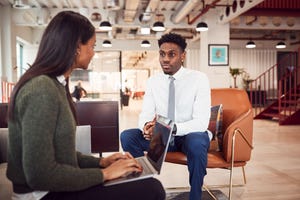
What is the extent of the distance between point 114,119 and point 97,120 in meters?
0.20

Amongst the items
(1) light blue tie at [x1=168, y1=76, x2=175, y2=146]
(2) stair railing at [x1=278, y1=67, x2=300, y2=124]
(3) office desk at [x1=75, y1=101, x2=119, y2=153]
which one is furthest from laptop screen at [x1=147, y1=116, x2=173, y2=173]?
(2) stair railing at [x1=278, y1=67, x2=300, y2=124]

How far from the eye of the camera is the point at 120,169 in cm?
126

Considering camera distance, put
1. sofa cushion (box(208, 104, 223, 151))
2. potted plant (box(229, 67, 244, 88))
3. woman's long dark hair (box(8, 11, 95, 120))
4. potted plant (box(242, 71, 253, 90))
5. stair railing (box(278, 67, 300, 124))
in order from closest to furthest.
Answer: woman's long dark hair (box(8, 11, 95, 120)) < sofa cushion (box(208, 104, 223, 151)) < stair railing (box(278, 67, 300, 124)) < potted plant (box(229, 67, 244, 88)) < potted plant (box(242, 71, 253, 90))

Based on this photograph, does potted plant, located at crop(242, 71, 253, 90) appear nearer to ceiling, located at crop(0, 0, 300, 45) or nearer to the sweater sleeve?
ceiling, located at crop(0, 0, 300, 45)

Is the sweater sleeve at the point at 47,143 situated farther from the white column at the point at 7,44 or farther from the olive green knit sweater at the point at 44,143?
the white column at the point at 7,44

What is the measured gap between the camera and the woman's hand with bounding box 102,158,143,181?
4.05 feet

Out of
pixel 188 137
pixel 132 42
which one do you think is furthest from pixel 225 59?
pixel 188 137

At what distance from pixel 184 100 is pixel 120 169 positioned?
1436 millimetres

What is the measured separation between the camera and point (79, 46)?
1236mm

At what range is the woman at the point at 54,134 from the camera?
3.52ft

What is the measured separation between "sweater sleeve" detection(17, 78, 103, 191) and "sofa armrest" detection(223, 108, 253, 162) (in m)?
1.53

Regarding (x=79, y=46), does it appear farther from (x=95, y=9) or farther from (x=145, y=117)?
(x=95, y=9)

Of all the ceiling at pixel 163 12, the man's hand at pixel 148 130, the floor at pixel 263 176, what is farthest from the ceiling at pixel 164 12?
the man's hand at pixel 148 130

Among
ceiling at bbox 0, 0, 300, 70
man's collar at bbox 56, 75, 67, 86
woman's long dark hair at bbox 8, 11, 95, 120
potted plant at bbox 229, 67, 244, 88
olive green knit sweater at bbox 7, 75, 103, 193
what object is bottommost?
olive green knit sweater at bbox 7, 75, 103, 193
